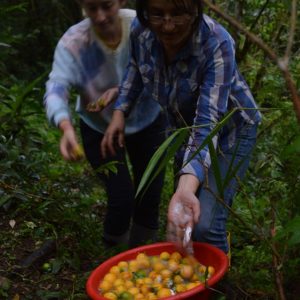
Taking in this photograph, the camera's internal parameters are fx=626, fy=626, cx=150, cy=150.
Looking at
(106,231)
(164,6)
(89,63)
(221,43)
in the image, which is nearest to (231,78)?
(221,43)

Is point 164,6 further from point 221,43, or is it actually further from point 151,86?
point 151,86

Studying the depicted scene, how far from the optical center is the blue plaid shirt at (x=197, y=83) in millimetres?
2340

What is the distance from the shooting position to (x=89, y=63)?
117 inches

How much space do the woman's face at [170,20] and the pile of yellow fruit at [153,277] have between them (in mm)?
809

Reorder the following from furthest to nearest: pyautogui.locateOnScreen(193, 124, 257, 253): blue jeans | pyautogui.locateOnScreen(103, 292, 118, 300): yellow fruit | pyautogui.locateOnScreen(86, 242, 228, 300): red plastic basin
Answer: pyautogui.locateOnScreen(193, 124, 257, 253): blue jeans → pyautogui.locateOnScreen(103, 292, 118, 300): yellow fruit → pyautogui.locateOnScreen(86, 242, 228, 300): red plastic basin

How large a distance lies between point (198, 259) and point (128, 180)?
951mm

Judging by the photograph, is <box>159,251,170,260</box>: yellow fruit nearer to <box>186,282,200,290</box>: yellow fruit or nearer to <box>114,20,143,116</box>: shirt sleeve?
<box>186,282,200,290</box>: yellow fruit

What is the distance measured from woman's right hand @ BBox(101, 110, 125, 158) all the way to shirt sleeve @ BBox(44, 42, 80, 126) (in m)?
0.19

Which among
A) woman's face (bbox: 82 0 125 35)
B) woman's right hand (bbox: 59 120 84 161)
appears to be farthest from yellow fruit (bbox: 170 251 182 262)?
woman's face (bbox: 82 0 125 35)

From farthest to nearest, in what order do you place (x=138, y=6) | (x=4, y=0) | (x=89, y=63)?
(x=4, y=0)
(x=89, y=63)
(x=138, y=6)

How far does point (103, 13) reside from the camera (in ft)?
9.32

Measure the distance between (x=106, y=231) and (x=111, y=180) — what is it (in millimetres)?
320

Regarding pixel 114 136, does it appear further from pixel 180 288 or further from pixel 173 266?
pixel 180 288

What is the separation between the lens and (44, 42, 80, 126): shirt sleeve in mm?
2682
